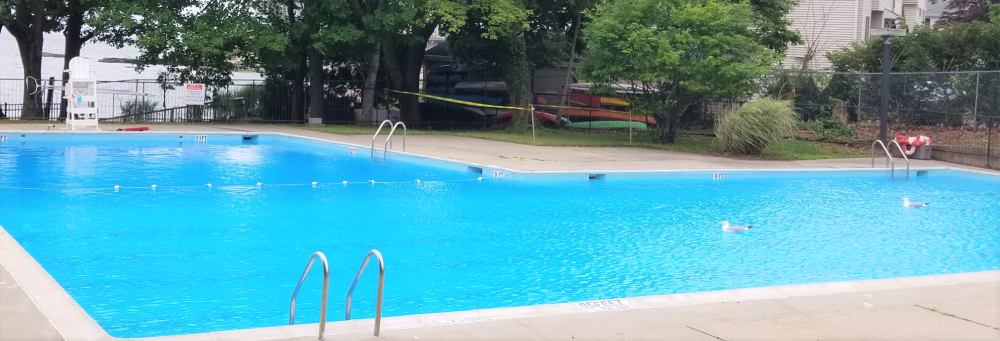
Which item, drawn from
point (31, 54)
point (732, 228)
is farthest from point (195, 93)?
point (732, 228)

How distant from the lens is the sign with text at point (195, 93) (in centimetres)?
2738

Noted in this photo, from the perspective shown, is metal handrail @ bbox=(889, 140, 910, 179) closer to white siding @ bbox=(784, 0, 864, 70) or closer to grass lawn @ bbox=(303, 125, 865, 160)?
grass lawn @ bbox=(303, 125, 865, 160)

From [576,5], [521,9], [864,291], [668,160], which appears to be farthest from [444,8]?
[864,291]

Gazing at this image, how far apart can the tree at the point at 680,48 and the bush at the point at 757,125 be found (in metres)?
0.87

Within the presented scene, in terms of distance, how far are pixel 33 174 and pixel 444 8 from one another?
11812mm

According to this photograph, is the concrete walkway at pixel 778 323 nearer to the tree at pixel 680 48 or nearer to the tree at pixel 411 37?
the tree at pixel 680 48

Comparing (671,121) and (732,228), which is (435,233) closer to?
(732,228)

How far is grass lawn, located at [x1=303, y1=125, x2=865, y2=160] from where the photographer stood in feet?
73.4

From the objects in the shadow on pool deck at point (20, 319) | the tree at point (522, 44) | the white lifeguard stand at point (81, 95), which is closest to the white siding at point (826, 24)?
the tree at point (522, 44)

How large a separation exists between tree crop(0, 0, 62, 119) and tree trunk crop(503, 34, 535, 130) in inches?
491

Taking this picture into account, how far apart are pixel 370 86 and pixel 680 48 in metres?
10.2

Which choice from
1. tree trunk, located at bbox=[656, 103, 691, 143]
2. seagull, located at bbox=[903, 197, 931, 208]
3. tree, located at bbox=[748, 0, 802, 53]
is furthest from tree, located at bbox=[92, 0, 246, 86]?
seagull, located at bbox=[903, 197, 931, 208]

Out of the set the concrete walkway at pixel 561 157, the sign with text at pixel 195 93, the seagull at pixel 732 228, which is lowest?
the seagull at pixel 732 228

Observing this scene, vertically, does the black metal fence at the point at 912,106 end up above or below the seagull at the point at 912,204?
above
